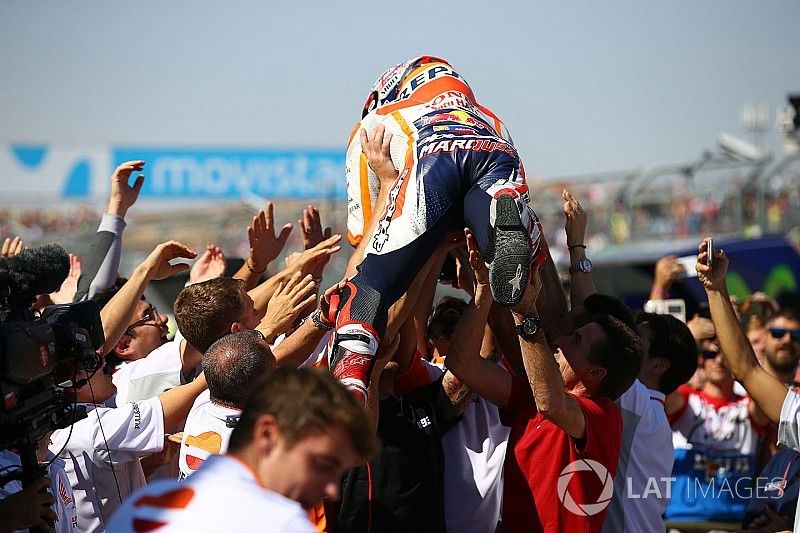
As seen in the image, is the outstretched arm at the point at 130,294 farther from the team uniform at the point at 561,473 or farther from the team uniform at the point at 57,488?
the team uniform at the point at 561,473

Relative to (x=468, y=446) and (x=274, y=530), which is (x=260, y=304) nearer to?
(x=468, y=446)

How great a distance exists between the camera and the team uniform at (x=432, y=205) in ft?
13.0

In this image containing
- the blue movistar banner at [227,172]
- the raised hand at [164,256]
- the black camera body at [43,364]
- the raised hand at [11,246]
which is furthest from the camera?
the blue movistar banner at [227,172]

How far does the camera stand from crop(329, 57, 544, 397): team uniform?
3953 millimetres

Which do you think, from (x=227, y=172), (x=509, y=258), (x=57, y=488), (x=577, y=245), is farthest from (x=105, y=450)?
(x=227, y=172)

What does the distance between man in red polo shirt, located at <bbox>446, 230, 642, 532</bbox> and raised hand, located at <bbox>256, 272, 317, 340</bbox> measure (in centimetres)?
79

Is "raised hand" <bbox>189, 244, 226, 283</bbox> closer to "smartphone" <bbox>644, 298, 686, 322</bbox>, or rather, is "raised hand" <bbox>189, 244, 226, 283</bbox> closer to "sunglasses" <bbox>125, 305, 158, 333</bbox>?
"sunglasses" <bbox>125, 305, 158, 333</bbox>

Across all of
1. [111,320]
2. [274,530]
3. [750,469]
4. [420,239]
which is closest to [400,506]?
[420,239]

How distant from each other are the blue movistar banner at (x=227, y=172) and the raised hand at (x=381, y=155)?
24.3 meters

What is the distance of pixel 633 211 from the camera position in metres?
13.1

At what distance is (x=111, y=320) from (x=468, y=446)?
1676mm

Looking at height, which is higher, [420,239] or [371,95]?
[371,95]

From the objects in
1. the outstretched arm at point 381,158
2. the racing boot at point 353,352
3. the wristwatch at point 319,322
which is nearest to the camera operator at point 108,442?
the wristwatch at point 319,322

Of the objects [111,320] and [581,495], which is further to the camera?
[111,320]
